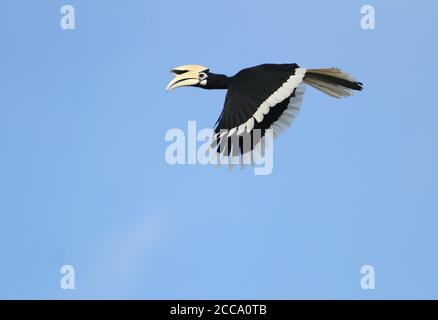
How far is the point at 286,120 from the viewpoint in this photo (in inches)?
539

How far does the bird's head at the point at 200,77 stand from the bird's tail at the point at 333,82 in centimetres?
134

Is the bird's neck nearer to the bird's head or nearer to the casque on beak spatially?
the bird's head

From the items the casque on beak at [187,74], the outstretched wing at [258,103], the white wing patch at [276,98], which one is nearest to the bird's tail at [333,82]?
the outstretched wing at [258,103]

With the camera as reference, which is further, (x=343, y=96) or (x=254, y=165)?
(x=343, y=96)

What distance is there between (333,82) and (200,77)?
207cm

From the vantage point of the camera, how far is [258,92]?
12.8 m

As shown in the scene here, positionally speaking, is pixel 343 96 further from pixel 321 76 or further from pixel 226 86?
pixel 226 86

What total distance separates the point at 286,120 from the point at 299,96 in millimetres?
463

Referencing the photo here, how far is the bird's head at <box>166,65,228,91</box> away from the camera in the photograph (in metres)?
14.2

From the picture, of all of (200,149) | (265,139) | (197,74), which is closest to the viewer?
(200,149)

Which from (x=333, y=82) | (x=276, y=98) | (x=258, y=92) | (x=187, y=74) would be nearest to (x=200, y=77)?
(x=187, y=74)

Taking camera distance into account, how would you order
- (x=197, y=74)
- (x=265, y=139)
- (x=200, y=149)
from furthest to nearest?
(x=197, y=74) → (x=265, y=139) → (x=200, y=149)

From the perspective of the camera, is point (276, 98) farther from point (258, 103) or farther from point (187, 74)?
point (187, 74)
